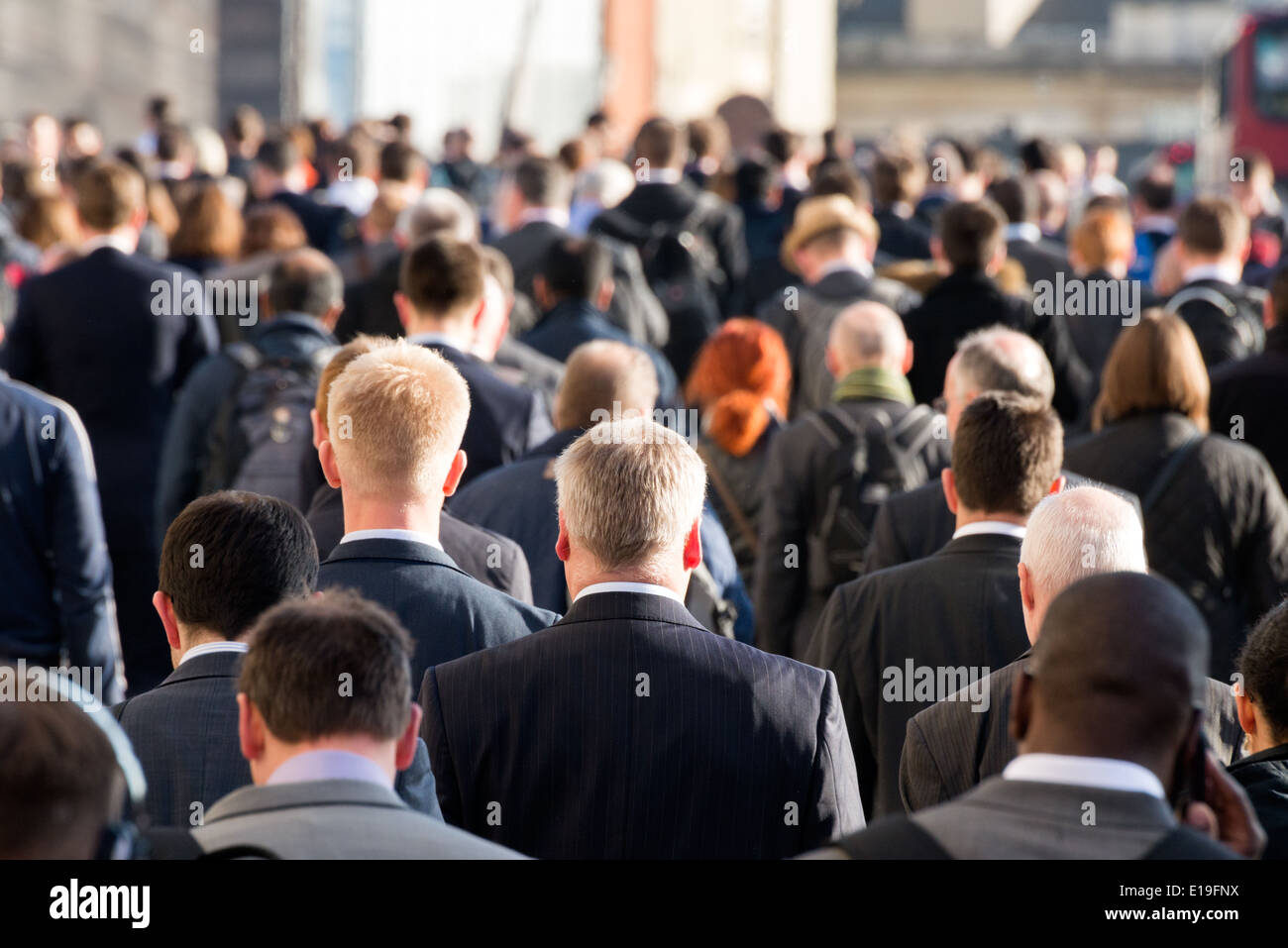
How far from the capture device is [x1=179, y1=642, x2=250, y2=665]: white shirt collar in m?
3.04

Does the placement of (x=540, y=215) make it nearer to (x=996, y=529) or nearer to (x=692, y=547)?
(x=996, y=529)


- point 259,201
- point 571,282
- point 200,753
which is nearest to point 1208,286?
point 571,282

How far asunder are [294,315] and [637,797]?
3288mm

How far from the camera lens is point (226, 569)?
10.1 ft

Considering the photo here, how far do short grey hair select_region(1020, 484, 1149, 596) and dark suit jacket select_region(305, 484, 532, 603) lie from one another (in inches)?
44.7

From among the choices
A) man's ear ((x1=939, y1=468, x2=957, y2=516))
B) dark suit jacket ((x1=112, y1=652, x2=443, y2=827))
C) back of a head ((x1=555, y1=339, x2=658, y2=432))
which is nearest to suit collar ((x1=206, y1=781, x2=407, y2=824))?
dark suit jacket ((x1=112, y1=652, x2=443, y2=827))

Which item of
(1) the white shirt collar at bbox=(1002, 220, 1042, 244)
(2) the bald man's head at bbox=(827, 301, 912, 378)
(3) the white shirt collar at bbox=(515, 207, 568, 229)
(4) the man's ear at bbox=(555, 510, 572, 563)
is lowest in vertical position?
(4) the man's ear at bbox=(555, 510, 572, 563)

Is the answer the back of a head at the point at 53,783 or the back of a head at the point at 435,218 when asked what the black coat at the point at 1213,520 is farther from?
the back of a head at the point at 53,783

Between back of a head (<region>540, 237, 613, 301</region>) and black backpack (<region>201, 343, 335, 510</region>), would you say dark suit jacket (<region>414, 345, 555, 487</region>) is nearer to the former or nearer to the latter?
black backpack (<region>201, 343, 335, 510</region>)

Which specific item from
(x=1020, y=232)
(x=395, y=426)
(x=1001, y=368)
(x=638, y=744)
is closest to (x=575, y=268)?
(x=1001, y=368)

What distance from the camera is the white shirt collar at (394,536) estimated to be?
143 inches

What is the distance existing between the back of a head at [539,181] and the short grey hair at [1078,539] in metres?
5.48
